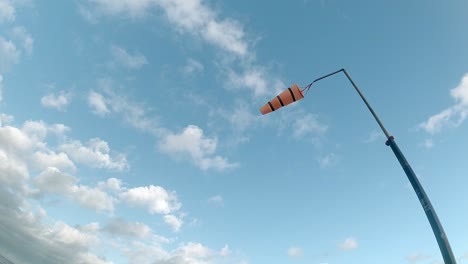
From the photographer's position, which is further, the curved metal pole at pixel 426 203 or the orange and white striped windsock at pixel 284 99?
the orange and white striped windsock at pixel 284 99

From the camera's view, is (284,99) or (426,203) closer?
(426,203)

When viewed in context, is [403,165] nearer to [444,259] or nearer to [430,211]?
[430,211]

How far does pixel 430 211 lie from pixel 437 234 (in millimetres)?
512

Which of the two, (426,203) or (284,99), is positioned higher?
(284,99)

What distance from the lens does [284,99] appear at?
7.87 m

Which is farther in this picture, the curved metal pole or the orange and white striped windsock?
the orange and white striped windsock

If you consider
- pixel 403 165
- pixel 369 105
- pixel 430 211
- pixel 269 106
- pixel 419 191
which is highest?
pixel 369 105

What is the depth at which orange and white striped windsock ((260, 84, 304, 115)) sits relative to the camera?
25.6ft

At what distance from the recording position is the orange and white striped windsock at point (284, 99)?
7.79 m

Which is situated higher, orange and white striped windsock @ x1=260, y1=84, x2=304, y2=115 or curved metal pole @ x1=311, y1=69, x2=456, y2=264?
orange and white striped windsock @ x1=260, y1=84, x2=304, y2=115

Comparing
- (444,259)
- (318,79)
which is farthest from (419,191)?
(318,79)

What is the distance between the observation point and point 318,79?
31.6ft

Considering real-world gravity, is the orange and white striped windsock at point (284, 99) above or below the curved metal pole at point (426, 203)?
above

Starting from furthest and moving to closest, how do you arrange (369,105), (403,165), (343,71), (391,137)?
(343,71)
(369,105)
(391,137)
(403,165)
